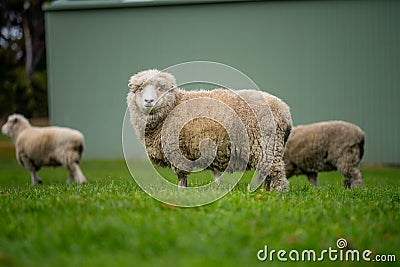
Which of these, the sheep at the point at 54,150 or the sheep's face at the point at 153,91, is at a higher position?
the sheep's face at the point at 153,91

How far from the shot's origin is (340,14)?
1812cm

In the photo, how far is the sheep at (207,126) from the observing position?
24.4 ft

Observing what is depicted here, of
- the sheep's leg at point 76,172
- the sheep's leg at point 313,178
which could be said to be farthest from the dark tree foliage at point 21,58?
the sheep's leg at point 313,178

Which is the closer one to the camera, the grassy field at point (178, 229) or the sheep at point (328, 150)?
the grassy field at point (178, 229)

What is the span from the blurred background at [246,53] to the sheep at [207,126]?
36.0ft

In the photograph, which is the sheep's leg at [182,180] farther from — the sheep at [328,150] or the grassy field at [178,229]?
the sheep at [328,150]

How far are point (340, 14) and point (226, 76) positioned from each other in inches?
427

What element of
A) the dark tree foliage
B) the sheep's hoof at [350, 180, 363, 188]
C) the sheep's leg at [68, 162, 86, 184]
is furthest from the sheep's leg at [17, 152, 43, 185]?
the dark tree foliage

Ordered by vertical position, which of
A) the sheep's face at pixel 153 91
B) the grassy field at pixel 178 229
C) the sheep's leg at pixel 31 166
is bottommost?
the sheep's leg at pixel 31 166

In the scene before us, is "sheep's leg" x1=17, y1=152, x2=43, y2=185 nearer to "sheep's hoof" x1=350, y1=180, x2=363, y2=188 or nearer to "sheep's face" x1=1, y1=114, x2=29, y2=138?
"sheep's face" x1=1, y1=114, x2=29, y2=138

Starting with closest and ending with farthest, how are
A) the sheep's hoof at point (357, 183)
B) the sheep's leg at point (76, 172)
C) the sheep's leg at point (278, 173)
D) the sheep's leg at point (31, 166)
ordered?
the sheep's leg at point (278, 173), the sheep's hoof at point (357, 183), the sheep's leg at point (76, 172), the sheep's leg at point (31, 166)

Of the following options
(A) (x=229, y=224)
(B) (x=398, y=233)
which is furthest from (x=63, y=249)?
(B) (x=398, y=233)

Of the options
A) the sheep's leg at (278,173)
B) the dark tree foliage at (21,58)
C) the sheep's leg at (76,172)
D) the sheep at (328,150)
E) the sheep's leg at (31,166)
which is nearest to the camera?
the sheep's leg at (278,173)

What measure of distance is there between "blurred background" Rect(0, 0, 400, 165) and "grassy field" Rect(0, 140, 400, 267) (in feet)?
39.4
